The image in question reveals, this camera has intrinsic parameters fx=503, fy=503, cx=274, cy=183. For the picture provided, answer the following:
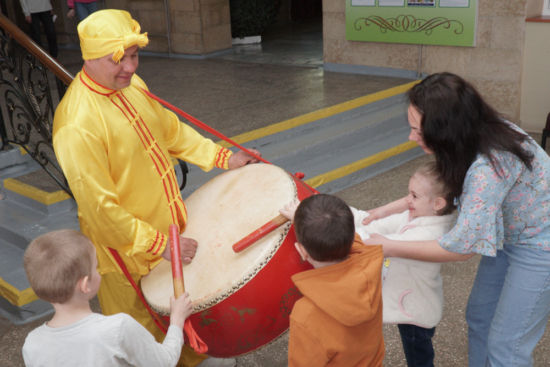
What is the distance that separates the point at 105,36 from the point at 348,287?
1.12m

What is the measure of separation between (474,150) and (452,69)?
4.91m

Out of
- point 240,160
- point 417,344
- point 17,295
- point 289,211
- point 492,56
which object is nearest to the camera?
point 289,211

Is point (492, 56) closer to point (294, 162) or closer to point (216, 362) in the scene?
point (294, 162)

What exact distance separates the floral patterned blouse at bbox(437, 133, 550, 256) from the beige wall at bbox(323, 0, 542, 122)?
4409 mm

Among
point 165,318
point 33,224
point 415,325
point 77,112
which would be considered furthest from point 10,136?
point 415,325

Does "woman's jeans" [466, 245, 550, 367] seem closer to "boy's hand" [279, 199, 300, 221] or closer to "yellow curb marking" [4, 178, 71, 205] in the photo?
"boy's hand" [279, 199, 300, 221]

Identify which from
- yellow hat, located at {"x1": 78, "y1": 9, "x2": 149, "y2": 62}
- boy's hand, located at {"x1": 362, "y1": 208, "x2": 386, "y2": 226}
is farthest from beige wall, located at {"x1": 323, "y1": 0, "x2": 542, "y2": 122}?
yellow hat, located at {"x1": 78, "y1": 9, "x2": 149, "y2": 62}

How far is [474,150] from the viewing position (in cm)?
150

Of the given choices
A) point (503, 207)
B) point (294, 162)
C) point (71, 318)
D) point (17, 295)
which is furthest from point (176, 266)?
point (294, 162)

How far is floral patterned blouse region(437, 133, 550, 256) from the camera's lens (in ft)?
4.82

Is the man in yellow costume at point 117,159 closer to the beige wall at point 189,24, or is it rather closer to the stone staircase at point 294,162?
the stone staircase at point 294,162

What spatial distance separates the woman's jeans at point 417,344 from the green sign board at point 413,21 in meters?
4.63

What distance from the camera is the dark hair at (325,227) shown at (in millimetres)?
1362

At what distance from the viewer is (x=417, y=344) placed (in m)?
1.94
